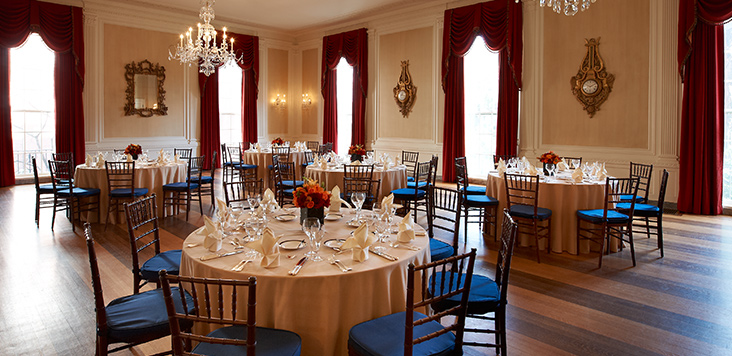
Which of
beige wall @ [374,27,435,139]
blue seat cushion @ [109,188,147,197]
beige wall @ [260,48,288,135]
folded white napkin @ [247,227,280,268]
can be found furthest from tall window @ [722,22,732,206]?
beige wall @ [260,48,288,135]

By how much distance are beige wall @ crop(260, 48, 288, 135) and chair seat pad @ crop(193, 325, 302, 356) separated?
12203 millimetres

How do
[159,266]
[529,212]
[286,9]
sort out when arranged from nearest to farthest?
1. [159,266]
2. [529,212]
3. [286,9]

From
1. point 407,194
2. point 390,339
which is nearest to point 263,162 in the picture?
point 407,194

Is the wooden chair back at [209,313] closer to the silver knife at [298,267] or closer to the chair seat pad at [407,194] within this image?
the silver knife at [298,267]

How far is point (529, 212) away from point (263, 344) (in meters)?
3.90

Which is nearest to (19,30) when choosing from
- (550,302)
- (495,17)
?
(495,17)

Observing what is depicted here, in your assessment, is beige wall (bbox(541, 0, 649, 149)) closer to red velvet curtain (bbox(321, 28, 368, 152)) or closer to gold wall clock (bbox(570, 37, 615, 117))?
gold wall clock (bbox(570, 37, 615, 117))

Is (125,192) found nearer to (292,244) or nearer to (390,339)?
(292,244)

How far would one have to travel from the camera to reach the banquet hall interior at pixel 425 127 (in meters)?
3.84

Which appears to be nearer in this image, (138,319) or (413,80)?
(138,319)

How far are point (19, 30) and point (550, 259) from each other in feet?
35.0

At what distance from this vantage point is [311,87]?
14258 millimetres

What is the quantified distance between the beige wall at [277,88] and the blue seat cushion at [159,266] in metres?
10.9

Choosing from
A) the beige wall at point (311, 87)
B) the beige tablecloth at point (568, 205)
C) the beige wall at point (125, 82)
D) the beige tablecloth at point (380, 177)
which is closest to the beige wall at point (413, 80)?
the beige wall at point (311, 87)
